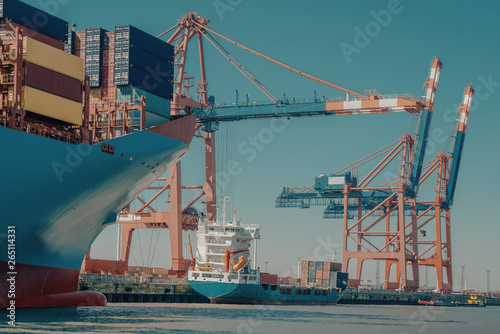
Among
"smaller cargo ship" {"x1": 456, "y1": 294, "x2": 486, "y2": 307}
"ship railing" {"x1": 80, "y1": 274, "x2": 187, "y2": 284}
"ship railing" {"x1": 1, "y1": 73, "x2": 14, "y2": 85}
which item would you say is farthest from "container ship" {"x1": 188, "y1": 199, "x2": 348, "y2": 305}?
"smaller cargo ship" {"x1": 456, "y1": 294, "x2": 486, "y2": 307}

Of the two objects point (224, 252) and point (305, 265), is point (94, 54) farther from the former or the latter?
point (305, 265)

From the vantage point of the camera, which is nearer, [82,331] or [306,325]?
[82,331]

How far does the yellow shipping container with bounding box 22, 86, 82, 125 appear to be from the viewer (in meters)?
31.9

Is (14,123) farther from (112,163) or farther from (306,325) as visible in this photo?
(306,325)

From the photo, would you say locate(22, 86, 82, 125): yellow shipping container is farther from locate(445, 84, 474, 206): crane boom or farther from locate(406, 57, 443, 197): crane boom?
locate(445, 84, 474, 206): crane boom

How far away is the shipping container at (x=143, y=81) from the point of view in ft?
130

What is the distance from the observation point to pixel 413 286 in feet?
286

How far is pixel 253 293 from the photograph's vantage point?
59.7 m

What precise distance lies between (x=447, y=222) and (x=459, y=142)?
11.3 m

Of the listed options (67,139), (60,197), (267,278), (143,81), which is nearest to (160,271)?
(267,278)

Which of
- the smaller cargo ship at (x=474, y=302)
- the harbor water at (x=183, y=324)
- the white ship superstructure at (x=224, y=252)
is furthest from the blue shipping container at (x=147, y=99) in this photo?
the smaller cargo ship at (x=474, y=302)

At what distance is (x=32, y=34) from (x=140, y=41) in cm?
748

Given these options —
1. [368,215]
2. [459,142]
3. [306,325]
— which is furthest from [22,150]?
[459,142]

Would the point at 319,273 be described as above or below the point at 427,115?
below
